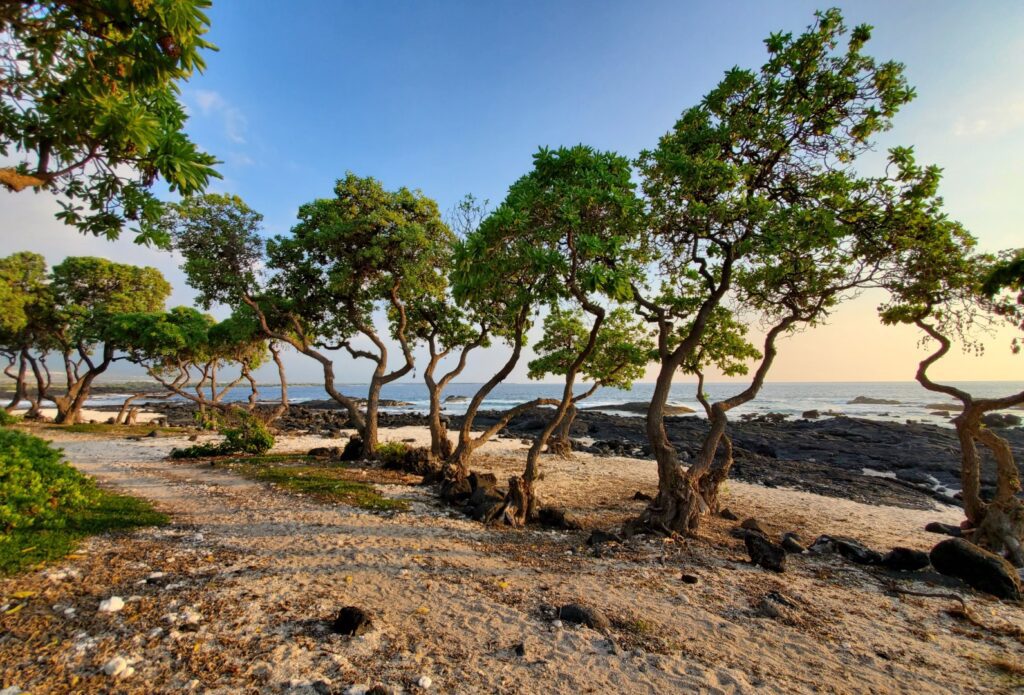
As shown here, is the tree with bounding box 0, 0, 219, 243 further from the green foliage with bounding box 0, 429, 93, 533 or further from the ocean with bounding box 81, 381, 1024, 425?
the ocean with bounding box 81, 381, 1024, 425

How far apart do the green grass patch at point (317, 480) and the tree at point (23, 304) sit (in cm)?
1751

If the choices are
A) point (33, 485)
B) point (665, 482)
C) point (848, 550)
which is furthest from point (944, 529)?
point (33, 485)

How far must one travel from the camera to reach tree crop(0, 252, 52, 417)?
2369 cm

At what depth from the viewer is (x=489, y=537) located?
31.2 ft

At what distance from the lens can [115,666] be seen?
4195 mm

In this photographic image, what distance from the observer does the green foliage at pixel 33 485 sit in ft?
23.4

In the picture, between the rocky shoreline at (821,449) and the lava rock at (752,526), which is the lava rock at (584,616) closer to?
the lava rock at (752,526)

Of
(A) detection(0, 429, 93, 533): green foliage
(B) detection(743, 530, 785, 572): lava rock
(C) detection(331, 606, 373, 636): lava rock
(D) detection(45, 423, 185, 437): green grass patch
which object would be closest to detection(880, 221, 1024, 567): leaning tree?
(B) detection(743, 530, 785, 572): lava rock

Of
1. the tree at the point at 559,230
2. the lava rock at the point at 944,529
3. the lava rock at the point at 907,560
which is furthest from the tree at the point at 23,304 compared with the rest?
the lava rock at the point at 944,529

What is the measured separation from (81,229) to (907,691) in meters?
11.3

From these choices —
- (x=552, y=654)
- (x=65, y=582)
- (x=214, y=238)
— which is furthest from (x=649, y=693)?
(x=214, y=238)

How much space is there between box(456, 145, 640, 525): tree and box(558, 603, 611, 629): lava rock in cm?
516

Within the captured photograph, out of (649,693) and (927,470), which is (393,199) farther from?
A: (927,470)

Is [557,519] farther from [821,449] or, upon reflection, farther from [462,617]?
[821,449]
